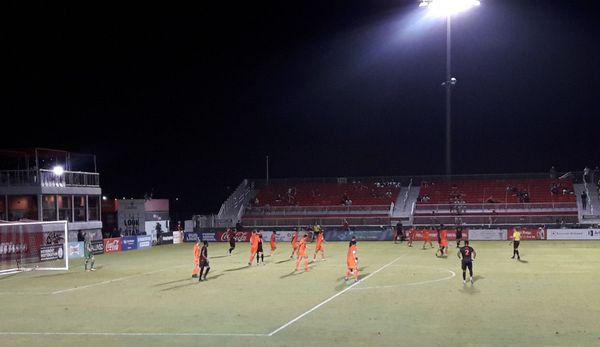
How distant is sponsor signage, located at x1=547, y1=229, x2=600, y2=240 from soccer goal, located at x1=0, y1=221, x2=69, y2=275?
1483 inches

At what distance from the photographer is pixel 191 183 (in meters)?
77.4

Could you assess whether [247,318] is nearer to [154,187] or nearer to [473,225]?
[473,225]

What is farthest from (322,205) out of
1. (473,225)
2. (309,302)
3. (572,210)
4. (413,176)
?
(309,302)

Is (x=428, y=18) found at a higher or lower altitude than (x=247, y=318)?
higher

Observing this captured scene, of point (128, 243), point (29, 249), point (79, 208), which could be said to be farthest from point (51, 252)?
point (79, 208)

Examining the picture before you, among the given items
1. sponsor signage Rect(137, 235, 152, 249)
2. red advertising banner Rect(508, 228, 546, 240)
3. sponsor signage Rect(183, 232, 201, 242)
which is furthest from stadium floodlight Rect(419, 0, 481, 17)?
sponsor signage Rect(183, 232, 201, 242)

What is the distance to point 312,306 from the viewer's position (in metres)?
17.9

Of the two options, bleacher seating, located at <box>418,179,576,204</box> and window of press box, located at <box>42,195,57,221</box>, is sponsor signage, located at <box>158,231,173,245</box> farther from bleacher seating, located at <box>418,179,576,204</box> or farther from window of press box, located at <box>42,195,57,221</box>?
bleacher seating, located at <box>418,179,576,204</box>

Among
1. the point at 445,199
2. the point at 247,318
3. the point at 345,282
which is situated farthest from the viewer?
the point at 445,199

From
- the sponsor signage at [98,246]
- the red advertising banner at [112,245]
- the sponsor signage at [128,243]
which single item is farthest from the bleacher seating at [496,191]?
the sponsor signage at [98,246]

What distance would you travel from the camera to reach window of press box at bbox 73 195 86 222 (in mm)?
49438

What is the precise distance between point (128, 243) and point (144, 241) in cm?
256

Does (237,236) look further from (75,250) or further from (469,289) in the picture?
(469,289)

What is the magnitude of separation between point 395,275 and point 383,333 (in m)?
12.2
